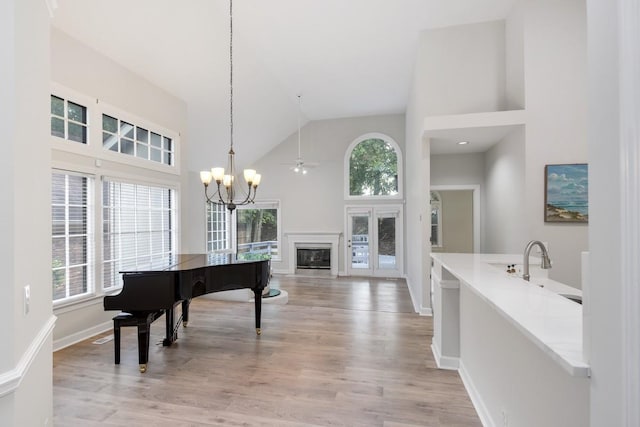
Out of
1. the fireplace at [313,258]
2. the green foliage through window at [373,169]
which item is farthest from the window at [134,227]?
the green foliage through window at [373,169]

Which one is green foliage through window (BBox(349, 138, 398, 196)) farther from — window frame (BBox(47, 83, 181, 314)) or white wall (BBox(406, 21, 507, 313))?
window frame (BBox(47, 83, 181, 314))

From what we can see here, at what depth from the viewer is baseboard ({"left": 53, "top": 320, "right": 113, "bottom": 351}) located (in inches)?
130

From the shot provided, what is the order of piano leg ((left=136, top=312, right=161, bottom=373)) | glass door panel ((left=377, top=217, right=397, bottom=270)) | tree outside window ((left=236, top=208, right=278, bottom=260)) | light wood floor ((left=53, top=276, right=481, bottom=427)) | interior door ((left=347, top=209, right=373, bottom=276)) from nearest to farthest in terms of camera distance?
light wood floor ((left=53, top=276, right=481, bottom=427)), piano leg ((left=136, top=312, right=161, bottom=373)), glass door panel ((left=377, top=217, right=397, bottom=270)), interior door ((left=347, top=209, right=373, bottom=276)), tree outside window ((left=236, top=208, right=278, bottom=260))

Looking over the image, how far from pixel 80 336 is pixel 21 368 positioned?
3003 mm

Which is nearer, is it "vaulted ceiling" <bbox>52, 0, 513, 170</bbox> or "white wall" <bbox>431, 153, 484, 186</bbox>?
"vaulted ceiling" <bbox>52, 0, 513, 170</bbox>

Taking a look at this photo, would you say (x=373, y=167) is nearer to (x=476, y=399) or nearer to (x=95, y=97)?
(x=95, y=97)

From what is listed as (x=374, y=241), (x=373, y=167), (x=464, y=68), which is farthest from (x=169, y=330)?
(x=373, y=167)

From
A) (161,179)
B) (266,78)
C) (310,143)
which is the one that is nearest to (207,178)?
(161,179)

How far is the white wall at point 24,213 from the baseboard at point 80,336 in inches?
84.7

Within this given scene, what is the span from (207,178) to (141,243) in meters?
1.71

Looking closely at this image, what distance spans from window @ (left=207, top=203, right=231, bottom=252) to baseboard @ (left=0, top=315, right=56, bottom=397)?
605 cm

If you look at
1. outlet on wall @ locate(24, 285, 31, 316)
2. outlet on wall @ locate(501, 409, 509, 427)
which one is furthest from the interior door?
outlet on wall @ locate(24, 285, 31, 316)

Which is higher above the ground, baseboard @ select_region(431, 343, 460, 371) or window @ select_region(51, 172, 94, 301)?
window @ select_region(51, 172, 94, 301)

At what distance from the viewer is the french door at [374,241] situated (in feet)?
24.7
